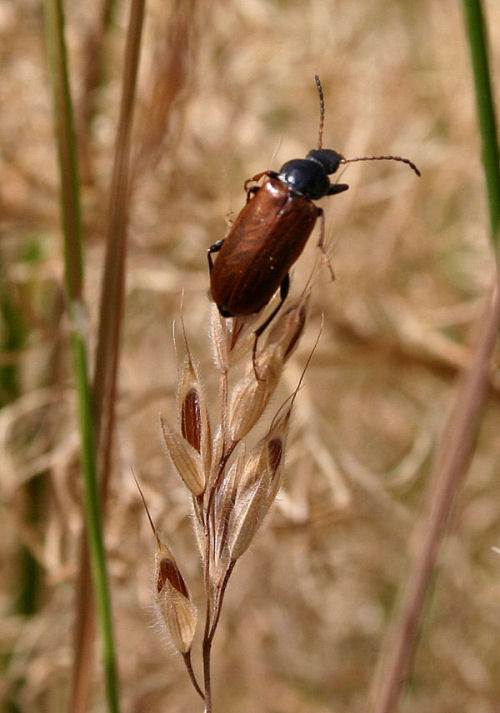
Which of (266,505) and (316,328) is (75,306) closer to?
(266,505)

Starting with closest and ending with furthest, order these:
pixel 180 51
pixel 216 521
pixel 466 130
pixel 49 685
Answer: pixel 216 521 → pixel 180 51 → pixel 49 685 → pixel 466 130

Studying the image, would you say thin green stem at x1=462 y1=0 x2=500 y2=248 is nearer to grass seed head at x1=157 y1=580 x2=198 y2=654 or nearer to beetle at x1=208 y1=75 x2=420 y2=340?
beetle at x1=208 y1=75 x2=420 y2=340

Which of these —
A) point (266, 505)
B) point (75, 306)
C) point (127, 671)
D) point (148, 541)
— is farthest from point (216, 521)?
point (127, 671)

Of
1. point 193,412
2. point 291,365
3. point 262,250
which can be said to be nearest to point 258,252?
point 262,250

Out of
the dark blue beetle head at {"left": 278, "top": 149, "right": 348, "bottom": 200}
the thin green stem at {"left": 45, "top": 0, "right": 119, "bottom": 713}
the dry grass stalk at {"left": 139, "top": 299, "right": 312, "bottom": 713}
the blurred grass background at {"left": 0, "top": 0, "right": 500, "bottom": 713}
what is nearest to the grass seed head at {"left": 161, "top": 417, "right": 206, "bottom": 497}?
the dry grass stalk at {"left": 139, "top": 299, "right": 312, "bottom": 713}

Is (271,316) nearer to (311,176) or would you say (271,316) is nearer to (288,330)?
(288,330)
